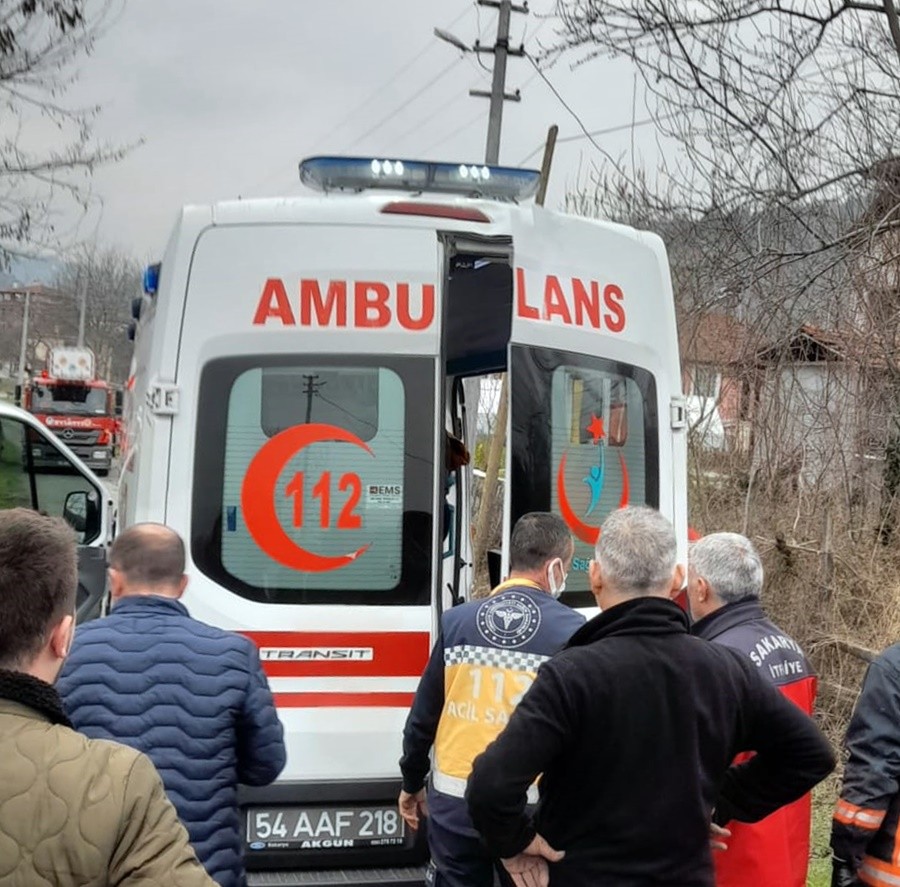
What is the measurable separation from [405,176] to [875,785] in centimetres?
261

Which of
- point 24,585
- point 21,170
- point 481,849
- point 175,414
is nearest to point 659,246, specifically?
point 175,414

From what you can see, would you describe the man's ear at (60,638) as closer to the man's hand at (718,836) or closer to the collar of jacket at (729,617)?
the man's hand at (718,836)

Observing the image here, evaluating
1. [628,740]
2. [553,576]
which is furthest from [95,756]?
[553,576]

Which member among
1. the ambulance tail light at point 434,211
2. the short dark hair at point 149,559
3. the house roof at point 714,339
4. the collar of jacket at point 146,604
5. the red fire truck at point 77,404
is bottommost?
the collar of jacket at point 146,604

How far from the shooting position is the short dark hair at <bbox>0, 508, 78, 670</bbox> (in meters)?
1.71

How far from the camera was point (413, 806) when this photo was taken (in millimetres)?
3471

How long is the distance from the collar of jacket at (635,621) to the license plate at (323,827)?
55.0 inches

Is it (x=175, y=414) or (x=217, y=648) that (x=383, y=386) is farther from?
(x=217, y=648)

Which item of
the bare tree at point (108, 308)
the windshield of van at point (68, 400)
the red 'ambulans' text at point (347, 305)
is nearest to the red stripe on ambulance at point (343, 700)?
the red 'ambulans' text at point (347, 305)

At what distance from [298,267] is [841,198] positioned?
539 cm

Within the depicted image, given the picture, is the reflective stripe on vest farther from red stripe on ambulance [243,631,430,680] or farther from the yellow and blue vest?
red stripe on ambulance [243,631,430,680]

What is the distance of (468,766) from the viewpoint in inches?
126

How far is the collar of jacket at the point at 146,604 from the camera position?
2.96 metres

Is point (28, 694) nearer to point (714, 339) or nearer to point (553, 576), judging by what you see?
point (553, 576)
